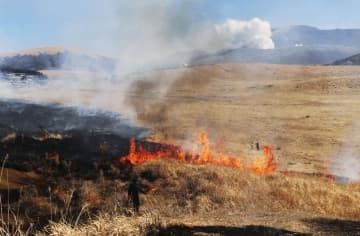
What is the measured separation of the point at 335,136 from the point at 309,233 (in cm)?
2512

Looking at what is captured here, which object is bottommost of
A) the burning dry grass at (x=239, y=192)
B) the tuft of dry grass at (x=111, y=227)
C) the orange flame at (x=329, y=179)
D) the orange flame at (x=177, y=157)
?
the orange flame at (x=329, y=179)

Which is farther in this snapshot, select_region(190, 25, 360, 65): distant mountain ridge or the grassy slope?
select_region(190, 25, 360, 65): distant mountain ridge

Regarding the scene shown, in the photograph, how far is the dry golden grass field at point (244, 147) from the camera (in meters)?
6.70

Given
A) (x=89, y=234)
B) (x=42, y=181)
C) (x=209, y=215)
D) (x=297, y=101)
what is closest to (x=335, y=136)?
(x=297, y=101)

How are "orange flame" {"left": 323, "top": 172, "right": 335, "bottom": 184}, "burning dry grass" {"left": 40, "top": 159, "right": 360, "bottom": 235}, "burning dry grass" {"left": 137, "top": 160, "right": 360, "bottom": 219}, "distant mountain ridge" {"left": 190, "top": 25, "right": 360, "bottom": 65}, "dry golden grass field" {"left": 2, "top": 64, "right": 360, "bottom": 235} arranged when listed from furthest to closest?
"distant mountain ridge" {"left": 190, "top": 25, "right": 360, "bottom": 65} → "orange flame" {"left": 323, "top": 172, "right": 335, "bottom": 184} → "burning dry grass" {"left": 137, "top": 160, "right": 360, "bottom": 219} → "burning dry grass" {"left": 40, "top": 159, "right": 360, "bottom": 235} → "dry golden grass field" {"left": 2, "top": 64, "right": 360, "bottom": 235}

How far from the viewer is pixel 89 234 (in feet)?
18.9

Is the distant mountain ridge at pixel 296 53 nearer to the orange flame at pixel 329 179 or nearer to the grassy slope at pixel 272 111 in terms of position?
the grassy slope at pixel 272 111

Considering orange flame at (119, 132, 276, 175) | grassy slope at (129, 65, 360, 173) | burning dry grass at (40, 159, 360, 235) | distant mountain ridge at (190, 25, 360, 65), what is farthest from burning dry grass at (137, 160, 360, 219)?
distant mountain ridge at (190, 25, 360, 65)

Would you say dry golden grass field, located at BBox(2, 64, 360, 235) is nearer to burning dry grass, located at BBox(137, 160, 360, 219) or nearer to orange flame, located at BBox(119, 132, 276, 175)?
burning dry grass, located at BBox(137, 160, 360, 219)

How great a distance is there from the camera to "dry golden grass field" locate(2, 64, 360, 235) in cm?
670

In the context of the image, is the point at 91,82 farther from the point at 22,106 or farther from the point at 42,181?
the point at 42,181

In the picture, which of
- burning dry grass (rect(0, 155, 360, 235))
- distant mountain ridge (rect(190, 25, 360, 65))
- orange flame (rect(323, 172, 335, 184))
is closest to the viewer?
burning dry grass (rect(0, 155, 360, 235))

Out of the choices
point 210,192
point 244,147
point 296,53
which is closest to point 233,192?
point 210,192

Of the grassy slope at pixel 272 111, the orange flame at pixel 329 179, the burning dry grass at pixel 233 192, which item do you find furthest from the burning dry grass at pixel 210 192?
the grassy slope at pixel 272 111
